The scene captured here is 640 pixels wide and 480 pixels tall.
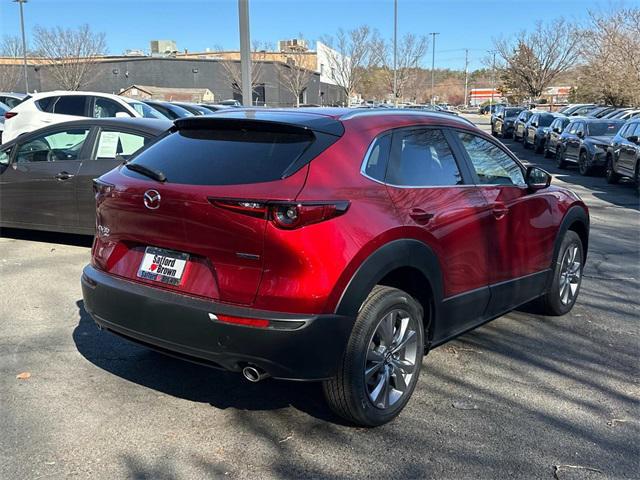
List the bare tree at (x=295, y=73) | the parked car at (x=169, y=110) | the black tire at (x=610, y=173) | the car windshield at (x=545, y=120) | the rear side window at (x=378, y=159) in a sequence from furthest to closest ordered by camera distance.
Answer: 1. the bare tree at (x=295, y=73)
2. the car windshield at (x=545, y=120)
3. the parked car at (x=169, y=110)
4. the black tire at (x=610, y=173)
5. the rear side window at (x=378, y=159)

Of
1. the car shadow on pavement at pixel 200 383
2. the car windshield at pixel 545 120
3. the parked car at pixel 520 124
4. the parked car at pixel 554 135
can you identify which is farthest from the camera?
the parked car at pixel 520 124

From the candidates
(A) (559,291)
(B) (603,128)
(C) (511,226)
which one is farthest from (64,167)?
(B) (603,128)

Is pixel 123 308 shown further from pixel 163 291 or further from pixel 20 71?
pixel 20 71

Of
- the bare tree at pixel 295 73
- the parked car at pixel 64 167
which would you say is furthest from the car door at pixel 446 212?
the bare tree at pixel 295 73

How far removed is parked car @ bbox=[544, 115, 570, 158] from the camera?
2125cm

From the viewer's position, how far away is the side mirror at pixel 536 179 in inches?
194

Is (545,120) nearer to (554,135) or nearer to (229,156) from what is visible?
(554,135)

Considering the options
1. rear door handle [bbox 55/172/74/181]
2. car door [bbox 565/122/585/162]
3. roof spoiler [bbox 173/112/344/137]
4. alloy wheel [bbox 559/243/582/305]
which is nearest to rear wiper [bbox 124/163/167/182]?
roof spoiler [bbox 173/112/344/137]

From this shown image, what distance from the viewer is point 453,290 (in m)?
3.95

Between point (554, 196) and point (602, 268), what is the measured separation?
255 cm

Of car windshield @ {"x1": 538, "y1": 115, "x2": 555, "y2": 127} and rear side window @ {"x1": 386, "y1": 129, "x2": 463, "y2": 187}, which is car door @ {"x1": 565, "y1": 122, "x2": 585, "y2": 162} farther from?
rear side window @ {"x1": 386, "y1": 129, "x2": 463, "y2": 187}

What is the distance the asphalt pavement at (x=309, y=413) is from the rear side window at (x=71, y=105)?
8.77 metres

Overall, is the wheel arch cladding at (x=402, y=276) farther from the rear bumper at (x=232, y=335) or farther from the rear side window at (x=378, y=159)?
the rear side window at (x=378, y=159)

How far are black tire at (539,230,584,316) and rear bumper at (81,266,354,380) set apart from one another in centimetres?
282
